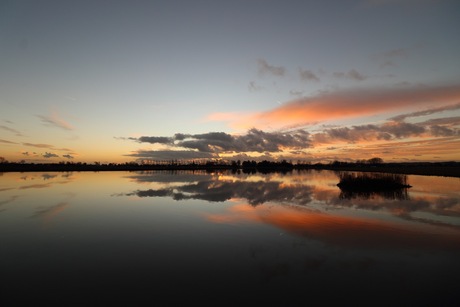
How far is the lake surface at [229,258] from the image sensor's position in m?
7.44

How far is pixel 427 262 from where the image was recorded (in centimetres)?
995

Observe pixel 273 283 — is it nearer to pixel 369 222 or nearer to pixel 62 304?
pixel 62 304

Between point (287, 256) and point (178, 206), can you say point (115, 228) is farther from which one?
point (287, 256)

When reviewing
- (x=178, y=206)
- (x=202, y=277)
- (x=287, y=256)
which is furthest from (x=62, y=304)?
(x=178, y=206)

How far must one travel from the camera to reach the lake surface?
744 cm

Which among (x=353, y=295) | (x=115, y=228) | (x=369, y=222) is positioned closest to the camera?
(x=353, y=295)

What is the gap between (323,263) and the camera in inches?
390

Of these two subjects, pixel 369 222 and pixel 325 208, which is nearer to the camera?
pixel 369 222

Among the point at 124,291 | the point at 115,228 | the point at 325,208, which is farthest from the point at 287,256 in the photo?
the point at 325,208

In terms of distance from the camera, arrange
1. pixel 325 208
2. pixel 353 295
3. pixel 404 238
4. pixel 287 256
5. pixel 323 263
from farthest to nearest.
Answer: pixel 325 208 → pixel 404 238 → pixel 287 256 → pixel 323 263 → pixel 353 295

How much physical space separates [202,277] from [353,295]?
4.46 meters

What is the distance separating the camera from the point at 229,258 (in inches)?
410

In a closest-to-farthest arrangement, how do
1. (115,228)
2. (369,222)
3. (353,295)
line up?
(353,295) → (115,228) → (369,222)

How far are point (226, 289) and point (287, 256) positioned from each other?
12.0 feet
